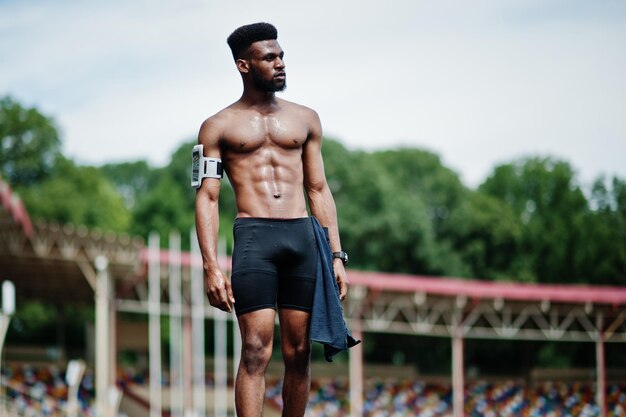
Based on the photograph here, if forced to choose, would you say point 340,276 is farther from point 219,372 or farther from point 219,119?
point 219,372

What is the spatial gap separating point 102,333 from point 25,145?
32719 mm

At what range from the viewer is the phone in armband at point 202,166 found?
22.2 ft

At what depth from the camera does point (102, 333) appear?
3744 centimetres

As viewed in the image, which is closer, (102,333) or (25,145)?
(102,333)

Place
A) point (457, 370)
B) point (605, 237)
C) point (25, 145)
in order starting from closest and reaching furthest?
1. point (457, 370)
2. point (605, 237)
3. point (25, 145)

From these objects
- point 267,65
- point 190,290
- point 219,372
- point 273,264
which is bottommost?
point 219,372

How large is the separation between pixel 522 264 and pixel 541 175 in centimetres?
A: 674

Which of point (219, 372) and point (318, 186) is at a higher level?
point (318, 186)

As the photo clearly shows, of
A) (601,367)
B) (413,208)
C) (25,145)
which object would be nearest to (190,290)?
(601,367)

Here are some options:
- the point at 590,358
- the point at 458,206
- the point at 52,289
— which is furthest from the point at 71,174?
the point at 590,358

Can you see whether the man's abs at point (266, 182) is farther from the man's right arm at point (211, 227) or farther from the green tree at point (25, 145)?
the green tree at point (25, 145)

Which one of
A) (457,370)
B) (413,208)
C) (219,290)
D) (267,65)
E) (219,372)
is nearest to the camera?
(219,290)

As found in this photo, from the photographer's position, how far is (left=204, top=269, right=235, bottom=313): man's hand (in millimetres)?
6449

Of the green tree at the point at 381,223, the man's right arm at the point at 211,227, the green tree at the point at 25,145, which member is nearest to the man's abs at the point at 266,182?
the man's right arm at the point at 211,227
